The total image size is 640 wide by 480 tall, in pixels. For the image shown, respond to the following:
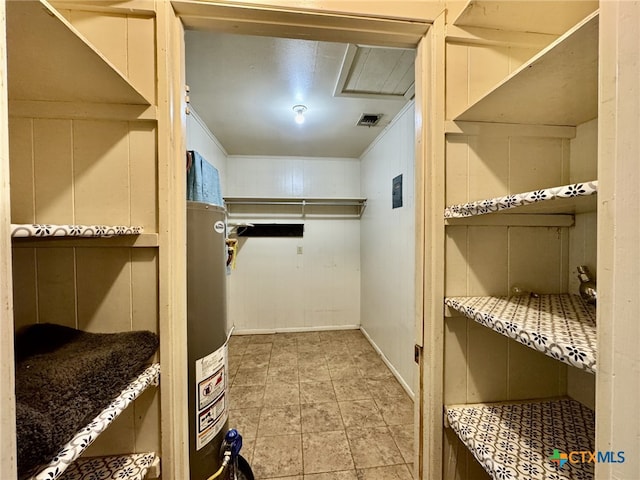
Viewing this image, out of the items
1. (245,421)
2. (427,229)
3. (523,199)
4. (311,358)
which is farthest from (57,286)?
(311,358)

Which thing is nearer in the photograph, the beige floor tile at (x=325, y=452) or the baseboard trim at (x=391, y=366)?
the beige floor tile at (x=325, y=452)

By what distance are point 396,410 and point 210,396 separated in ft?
4.86

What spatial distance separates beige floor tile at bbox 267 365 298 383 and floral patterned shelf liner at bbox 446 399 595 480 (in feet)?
5.79

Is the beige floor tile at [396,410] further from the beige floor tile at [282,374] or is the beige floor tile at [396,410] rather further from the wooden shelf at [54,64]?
the wooden shelf at [54,64]

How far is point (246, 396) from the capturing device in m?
2.12

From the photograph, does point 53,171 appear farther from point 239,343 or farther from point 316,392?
point 239,343

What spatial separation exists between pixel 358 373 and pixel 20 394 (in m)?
2.36

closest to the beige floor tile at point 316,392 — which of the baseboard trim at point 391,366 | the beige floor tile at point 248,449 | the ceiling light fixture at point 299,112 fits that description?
the beige floor tile at point 248,449

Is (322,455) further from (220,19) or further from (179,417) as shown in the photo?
(220,19)

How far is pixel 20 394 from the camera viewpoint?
0.54 meters

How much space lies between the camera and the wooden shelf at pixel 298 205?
3359 mm

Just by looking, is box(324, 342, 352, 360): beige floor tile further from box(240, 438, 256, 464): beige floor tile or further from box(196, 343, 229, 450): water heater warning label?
box(196, 343, 229, 450): water heater warning label

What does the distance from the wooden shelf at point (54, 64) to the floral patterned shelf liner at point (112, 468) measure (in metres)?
1.10

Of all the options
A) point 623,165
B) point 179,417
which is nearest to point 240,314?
point 179,417
